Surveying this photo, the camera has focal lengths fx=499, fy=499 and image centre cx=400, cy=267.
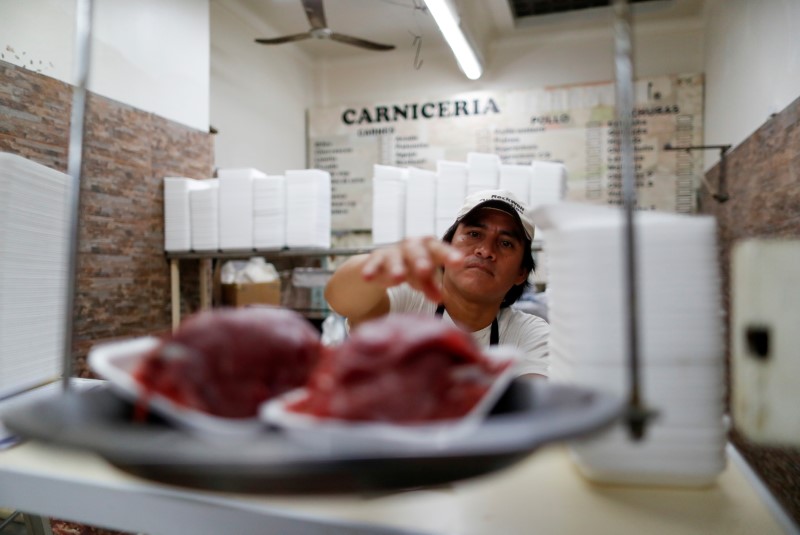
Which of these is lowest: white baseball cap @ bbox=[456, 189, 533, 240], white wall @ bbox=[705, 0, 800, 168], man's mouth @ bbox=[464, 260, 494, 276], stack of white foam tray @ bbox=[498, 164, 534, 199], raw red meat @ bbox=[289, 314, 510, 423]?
raw red meat @ bbox=[289, 314, 510, 423]

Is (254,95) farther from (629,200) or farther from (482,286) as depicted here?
(629,200)

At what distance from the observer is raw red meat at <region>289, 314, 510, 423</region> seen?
516mm

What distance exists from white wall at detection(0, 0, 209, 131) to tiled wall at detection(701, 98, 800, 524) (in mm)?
3492

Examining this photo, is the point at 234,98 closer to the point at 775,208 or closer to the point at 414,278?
the point at 775,208

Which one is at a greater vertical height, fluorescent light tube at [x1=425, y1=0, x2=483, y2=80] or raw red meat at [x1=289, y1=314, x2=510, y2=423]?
fluorescent light tube at [x1=425, y1=0, x2=483, y2=80]

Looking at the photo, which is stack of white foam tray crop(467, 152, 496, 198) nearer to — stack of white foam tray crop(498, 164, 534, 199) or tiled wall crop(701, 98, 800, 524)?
stack of white foam tray crop(498, 164, 534, 199)

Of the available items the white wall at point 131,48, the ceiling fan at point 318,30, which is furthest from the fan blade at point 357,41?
the white wall at point 131,48

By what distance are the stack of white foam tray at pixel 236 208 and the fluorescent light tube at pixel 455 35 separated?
175 centimetres

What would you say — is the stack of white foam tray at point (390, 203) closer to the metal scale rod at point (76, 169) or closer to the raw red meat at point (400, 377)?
the metal scale rod at point (76, 169)

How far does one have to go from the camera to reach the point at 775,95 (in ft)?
9.21

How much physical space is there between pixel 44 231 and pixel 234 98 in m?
3.52

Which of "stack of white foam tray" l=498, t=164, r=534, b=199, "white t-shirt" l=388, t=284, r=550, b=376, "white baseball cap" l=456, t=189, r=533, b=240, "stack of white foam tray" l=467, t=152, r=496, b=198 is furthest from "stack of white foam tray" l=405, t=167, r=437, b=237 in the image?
"white baseball cap" l=456, t=189, r=533, b=240

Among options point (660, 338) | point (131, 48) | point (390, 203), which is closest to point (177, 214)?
point (131, 48)

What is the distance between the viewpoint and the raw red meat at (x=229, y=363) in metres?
0.54
